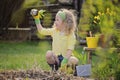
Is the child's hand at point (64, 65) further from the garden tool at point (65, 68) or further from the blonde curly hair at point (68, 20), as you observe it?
the blonde curly hair at point (68, 20)

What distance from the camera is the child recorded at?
20.1 ft

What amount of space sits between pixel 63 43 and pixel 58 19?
54 centimetres

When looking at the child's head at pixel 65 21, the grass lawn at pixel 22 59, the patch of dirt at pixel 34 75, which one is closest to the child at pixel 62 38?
the child's head at pixel 65 21

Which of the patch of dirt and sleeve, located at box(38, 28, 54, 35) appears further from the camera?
sleeve, located at box(38, 28, 54, 35)

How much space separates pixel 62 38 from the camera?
6469 mm

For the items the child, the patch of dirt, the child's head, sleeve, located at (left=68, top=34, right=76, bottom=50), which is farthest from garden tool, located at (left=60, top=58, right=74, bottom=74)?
the patch of dirt

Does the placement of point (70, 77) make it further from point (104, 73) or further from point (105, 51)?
point (104, 73)

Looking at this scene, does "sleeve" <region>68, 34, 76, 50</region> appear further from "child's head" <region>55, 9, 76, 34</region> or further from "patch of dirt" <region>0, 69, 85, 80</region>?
"patch of dirt" <region>0, 69, 85, 80</region>

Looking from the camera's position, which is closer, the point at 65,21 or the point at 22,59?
the point at 65,21

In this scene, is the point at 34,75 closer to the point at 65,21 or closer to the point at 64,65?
the point at 64,65

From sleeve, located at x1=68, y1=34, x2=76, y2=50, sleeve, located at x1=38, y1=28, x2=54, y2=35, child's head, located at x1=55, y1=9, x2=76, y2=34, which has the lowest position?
sleeve, located at x1=68, y1=34, x2=76, y2=50

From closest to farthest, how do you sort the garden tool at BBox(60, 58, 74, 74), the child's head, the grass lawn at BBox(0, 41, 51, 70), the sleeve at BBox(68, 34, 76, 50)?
the garden tool at BBox(60, 58, 74, 74) → the child's head → the sleeve at BBox(68, 34, 76, 50) → the grass lawn at BBox(0, 41, 51, 70)

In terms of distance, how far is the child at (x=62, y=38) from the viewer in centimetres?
614

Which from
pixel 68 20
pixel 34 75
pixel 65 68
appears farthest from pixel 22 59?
pixel 34 75
